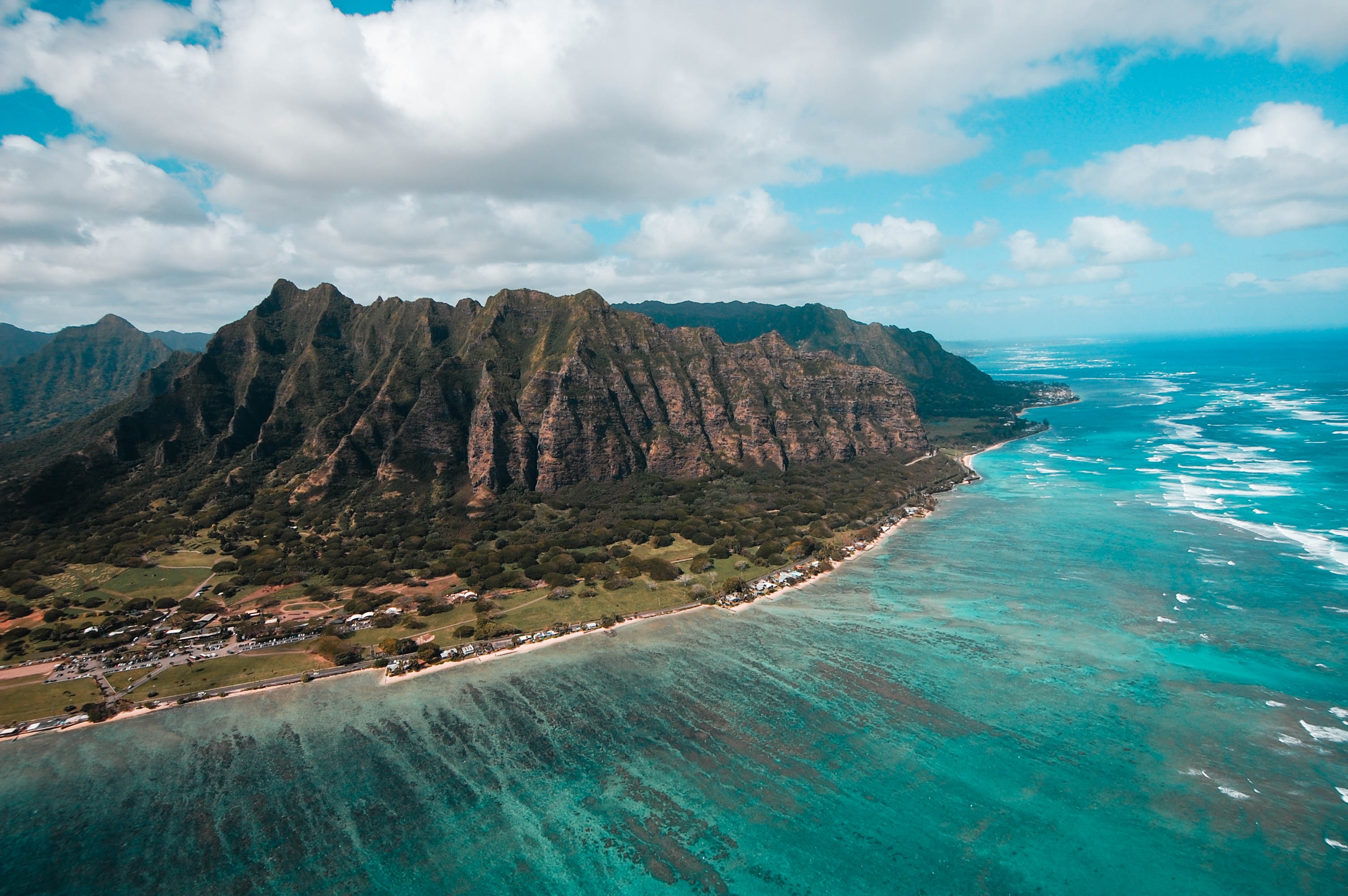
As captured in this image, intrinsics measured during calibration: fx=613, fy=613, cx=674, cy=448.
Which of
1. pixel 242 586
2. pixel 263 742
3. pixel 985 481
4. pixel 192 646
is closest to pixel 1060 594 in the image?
pixel 985 481

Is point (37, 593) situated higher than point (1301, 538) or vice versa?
point (37, 593)

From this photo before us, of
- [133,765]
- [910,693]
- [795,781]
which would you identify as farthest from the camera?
[910,693]

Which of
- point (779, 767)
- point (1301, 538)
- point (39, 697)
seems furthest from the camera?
point (1301, 538)

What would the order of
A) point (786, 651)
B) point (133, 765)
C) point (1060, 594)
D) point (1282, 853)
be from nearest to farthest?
1. point (1282, 853)
2. point (133, 765)
3. point (786, 651)
4. point (1060, 594)

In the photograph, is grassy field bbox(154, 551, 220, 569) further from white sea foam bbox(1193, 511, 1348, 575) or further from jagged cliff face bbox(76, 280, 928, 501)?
white sea foam bbox(1193, 511, 1348, 575)

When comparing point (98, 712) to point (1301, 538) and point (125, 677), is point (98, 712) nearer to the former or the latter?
point (125, 677)

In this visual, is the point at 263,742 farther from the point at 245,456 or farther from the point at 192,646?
the point at 245,456

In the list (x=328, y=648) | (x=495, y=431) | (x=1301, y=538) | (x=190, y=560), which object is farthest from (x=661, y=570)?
(x=1301, y=538)
